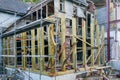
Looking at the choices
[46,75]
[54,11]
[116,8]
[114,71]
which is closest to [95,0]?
[116,8]

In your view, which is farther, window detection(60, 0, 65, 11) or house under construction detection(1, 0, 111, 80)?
window detection(60, 0, 65, 11)

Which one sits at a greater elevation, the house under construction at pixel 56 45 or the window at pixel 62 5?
the window at pixel 62 5

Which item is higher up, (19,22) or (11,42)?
(19,22)

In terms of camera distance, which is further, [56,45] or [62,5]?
[62,5]

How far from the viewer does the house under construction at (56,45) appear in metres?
10.2

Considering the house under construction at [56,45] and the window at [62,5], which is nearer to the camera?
the house under construction at [56,45]

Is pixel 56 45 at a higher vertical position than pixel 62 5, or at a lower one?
lower

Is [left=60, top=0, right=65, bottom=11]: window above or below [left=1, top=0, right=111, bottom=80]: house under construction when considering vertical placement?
above

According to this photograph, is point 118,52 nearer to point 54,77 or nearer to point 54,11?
point 54,11

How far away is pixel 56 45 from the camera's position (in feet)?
33.7

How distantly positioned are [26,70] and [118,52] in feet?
29.4

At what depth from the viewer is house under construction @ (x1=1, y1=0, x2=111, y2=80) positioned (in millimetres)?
10227

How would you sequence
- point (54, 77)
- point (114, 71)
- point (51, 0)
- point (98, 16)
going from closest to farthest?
point (54, 77) < point (114, 71) < point (51, 0) < point (98, 16)

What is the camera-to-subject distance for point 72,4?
17.3 metres
